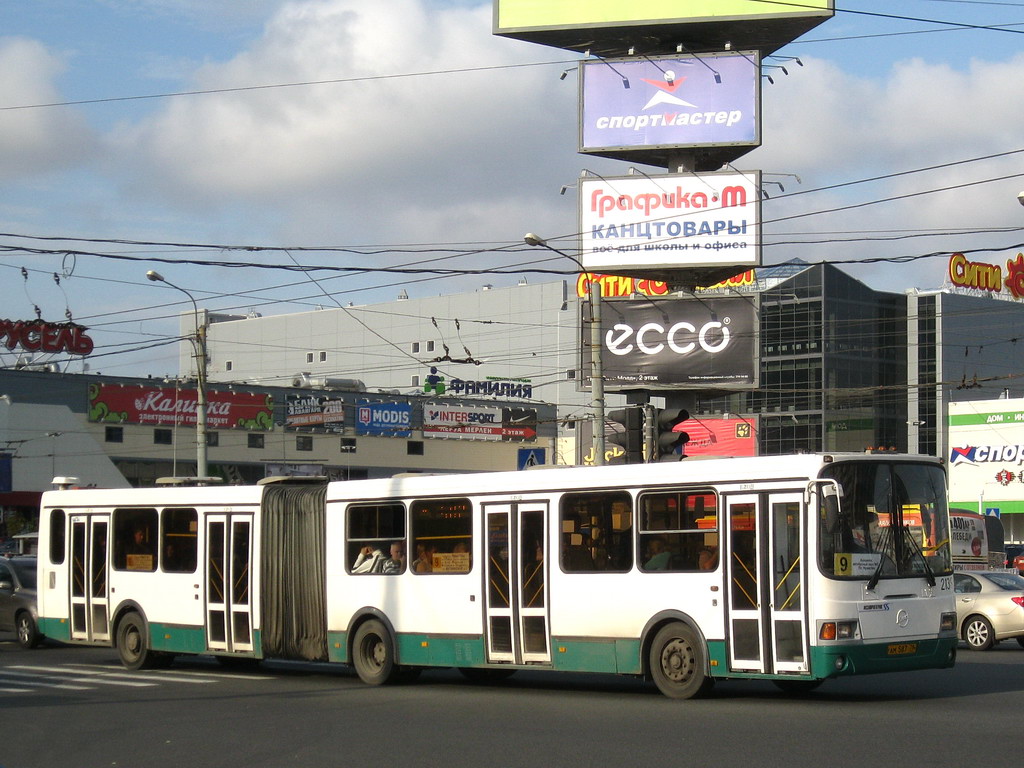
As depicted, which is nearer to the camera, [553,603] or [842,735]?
[842,735]

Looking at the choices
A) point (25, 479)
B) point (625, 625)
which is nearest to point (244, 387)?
point (25, 479)

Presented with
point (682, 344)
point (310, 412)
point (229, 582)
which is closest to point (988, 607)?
point (682, 344)

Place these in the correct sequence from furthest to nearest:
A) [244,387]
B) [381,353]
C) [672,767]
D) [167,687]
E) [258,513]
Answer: [381,353] → [244,387] → [258,513] → [167,687] → [672,767]

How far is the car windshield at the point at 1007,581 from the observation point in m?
21.9

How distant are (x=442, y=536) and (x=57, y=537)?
8172 mm

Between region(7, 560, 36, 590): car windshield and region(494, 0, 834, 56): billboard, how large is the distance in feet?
52.5

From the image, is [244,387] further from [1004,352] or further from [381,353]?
[1004,352]

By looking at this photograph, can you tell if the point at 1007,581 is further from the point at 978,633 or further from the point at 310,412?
the point at 310,412

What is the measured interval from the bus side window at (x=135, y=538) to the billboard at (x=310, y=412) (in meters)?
47.9

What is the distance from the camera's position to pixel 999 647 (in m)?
23.3

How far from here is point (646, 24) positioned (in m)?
31.0

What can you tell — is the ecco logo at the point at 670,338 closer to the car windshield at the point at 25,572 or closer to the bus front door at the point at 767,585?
the car windshield at the point at 25,572

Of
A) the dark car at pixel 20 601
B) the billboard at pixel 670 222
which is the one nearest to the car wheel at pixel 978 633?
the billboard at pixel 670 222

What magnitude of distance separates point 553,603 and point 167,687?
17.5ft
